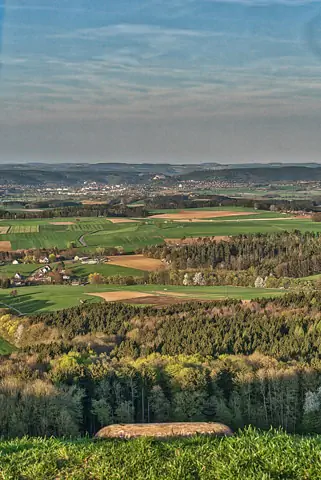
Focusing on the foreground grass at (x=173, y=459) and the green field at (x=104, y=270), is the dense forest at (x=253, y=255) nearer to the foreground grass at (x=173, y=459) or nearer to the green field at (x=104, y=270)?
the green field at (x=104, y=270)

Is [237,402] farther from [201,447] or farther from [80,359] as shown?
[201,447]

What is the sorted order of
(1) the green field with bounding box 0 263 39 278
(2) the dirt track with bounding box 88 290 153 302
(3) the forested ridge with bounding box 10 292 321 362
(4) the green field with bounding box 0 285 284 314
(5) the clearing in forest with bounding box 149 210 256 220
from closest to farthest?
(3) the forested ridge with bounding box 10 292 321 362 → (4) the green field with bounding box 0 285 284 314 → (2) the dirt track with bounding box 88 290 153 302 → (1) the green field with bounding box 0 263 39 278 → (5) the clearing in forest with bounding box 149 210 256 220

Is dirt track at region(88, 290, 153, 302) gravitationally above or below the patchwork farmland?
below

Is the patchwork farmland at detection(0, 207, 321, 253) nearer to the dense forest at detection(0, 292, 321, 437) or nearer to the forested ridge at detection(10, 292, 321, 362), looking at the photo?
the forested ridge at detection(10, 292, 321, 362)

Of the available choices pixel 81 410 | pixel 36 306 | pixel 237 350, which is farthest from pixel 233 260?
pixel 81 410

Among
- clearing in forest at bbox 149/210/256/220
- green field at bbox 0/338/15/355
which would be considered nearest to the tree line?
green field at bbox 0/338/15/355

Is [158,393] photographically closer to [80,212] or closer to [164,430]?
[164,430]

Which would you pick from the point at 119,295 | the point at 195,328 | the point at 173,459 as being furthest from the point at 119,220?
the point at 173,459
